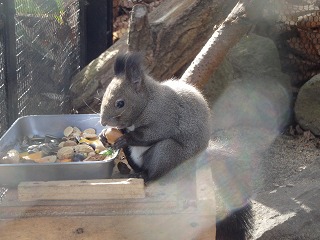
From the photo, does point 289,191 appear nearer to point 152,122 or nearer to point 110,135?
point 152,122

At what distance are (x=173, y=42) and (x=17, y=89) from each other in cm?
148

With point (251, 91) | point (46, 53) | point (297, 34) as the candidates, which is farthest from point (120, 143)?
point (297, 34)

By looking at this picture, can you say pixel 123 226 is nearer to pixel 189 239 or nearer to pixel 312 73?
pixel 189 239

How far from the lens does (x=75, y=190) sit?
3.09 meters

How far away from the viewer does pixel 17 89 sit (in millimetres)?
4891

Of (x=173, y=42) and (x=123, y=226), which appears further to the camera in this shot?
(x=173, y=42)

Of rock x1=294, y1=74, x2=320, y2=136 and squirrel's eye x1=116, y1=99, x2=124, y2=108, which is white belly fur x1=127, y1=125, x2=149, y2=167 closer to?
squirrel's eye x1=116, y1=99, x2=124, y2=108

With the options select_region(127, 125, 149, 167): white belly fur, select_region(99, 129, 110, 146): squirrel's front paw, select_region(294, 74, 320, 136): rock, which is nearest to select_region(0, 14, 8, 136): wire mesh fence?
select_region(99, 129, 110, 146): squirrel's front paw

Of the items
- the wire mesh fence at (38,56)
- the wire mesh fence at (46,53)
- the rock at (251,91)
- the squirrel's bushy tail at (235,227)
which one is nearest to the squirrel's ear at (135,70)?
the squirrel's bushy tail at (235,227)

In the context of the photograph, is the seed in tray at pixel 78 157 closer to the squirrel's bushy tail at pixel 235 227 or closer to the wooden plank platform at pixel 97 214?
the wooden plank platform at pixel 97 214

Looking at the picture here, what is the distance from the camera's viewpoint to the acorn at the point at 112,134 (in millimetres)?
3662

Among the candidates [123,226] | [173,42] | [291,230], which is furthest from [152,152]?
[173,42]

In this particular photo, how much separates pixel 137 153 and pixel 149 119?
0.68ft

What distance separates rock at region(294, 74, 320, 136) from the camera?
21.0 feet
